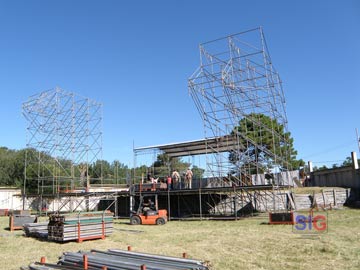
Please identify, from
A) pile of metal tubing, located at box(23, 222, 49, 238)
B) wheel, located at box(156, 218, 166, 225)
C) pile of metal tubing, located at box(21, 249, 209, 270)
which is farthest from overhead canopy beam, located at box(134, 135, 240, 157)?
pile of metal tubing, located at box(21, 249, 209, 270)

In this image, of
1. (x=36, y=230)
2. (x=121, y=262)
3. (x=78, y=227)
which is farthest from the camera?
(x=36, y=230)

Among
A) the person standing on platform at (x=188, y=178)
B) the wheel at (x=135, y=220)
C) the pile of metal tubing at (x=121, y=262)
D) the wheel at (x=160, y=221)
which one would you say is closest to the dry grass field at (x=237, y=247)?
the pile of metal tubing at (x=121, y=262)

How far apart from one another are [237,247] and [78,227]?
20.3 ft

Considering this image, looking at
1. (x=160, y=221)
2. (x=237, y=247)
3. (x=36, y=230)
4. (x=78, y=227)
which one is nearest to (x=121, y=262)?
(x=237, y=247)

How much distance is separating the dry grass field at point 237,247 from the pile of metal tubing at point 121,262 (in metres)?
2.20

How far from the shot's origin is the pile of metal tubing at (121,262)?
6.30 metres

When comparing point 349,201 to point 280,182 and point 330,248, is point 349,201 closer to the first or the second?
point 280,182

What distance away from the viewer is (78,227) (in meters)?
13.6

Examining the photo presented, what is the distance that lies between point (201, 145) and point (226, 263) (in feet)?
60.3

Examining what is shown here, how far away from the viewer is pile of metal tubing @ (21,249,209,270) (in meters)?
6.30

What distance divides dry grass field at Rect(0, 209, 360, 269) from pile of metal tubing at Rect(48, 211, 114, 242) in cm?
30

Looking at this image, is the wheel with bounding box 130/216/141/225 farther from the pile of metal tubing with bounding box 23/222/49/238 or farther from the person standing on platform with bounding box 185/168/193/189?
the pile of metal tubing with bounding box 23/222/49/238

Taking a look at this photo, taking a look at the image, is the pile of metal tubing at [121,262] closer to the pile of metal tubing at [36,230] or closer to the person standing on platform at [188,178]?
the pile of metal tubing at [36,230]

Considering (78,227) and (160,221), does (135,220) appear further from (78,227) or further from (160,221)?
(78,227)
